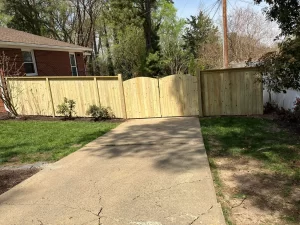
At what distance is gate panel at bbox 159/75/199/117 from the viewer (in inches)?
329

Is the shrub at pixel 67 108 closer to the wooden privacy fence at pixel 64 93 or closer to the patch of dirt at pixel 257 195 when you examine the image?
the wooden privacy fence at pixel 64 93

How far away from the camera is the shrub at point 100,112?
8.84 metres

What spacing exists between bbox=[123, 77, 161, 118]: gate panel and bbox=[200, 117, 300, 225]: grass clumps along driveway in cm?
248

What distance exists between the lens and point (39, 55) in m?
13.7

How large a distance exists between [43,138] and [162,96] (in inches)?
158

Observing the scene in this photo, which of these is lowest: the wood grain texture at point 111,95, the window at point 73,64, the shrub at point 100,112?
the shrub at point 100,112

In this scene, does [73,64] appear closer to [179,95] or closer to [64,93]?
[64,93]

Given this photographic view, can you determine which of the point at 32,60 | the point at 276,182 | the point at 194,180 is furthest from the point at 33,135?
the point at 32,60

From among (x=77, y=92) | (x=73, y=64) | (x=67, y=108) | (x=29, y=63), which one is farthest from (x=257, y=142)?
(x=73, y=64)

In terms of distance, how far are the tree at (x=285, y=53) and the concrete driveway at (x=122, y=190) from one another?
2013 millimetres

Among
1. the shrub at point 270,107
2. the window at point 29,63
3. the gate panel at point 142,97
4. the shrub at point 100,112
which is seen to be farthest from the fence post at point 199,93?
the window at point 29,63

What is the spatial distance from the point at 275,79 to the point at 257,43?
18118 millimetres

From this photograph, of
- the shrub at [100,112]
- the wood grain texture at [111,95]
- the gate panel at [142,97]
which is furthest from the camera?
the shrub at [100,112]

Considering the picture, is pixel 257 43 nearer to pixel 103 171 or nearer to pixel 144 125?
pixel 144 125
